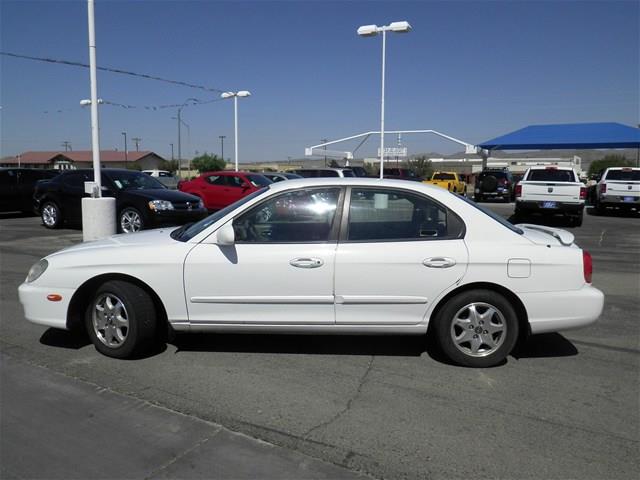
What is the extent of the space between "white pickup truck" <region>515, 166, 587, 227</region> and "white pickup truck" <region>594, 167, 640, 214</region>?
362 cm

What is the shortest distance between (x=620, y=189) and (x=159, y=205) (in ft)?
52.4

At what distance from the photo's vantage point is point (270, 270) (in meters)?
4.27

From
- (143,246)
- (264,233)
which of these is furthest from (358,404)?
(143,246)

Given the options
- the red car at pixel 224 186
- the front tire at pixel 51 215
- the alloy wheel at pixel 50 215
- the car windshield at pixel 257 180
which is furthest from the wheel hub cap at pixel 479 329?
the car windshield at pixel 257 180

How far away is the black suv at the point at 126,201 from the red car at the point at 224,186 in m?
4.42

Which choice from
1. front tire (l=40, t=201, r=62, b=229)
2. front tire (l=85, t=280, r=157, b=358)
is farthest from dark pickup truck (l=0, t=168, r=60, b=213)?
front tire (l=85, t=280, r=157, b=358)

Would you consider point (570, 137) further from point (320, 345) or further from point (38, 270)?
point (38, 270)

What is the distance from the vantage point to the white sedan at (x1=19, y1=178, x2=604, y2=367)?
4.25 m

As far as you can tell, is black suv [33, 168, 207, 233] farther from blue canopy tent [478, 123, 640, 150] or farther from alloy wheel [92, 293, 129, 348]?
blue canopy tent [478, 123, 640, 150]

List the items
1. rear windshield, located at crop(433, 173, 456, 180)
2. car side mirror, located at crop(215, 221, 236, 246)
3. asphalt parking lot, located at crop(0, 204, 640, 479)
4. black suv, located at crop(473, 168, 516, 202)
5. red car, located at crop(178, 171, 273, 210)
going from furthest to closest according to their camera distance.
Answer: rear windshield, located at crop(433, 173, 456, 180) → black suv, located at crop(473, 168, 516, 202) → red car, located at crop(178, 171, 273, 210) → car side mirror, located at crop(215, 221, 236, 246) → asphalt parking lot, located at crop(0, 204, 640, 479)

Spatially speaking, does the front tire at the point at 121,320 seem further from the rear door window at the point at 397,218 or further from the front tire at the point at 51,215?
the front tire at the point at 51,215

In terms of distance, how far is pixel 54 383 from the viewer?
4.05 metres

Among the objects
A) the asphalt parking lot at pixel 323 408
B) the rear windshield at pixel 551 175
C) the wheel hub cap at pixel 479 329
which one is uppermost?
the rear windshield at pixel 551 175

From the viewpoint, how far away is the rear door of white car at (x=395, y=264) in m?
4.24
